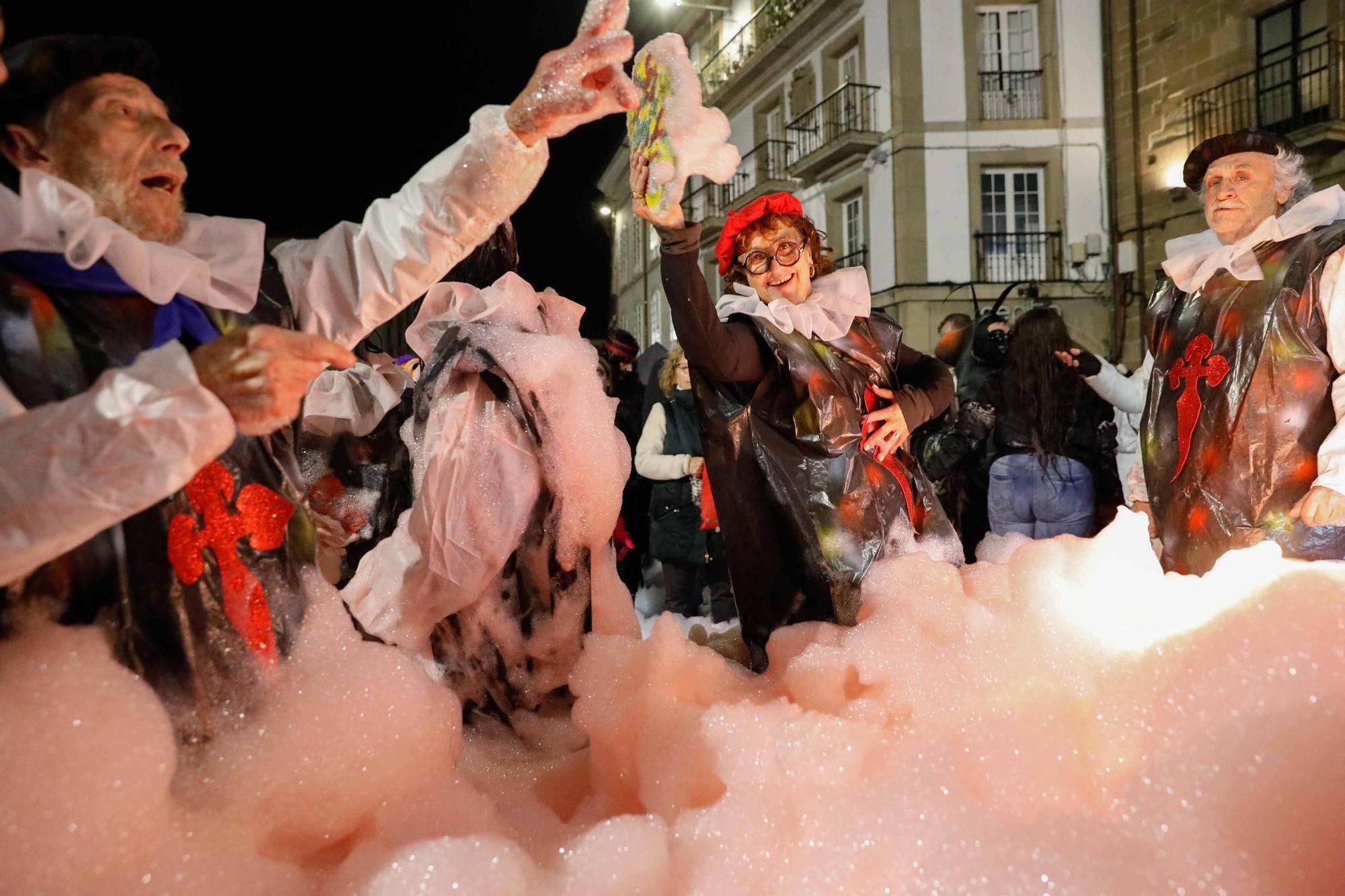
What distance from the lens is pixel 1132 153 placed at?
1405 centimetres

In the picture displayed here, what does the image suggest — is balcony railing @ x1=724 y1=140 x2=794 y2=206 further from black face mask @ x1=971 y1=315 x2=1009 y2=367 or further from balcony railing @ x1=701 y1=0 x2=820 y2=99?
black face mask @ x1=971 y1=315 x2=1009 y2=367

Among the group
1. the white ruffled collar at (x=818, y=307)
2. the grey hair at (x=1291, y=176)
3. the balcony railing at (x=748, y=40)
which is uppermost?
the balcony railing at (x=748, y=40)

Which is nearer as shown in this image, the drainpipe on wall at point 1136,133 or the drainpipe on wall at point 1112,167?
the drainpipe on wall at point 1136,133

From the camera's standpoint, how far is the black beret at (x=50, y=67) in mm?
1343

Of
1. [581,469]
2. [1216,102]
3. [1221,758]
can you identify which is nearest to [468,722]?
[581,469]

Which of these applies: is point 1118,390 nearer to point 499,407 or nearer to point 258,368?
point 499,407

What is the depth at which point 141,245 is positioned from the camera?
1.28 metres

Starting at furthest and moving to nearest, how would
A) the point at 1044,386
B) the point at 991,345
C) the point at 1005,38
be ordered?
the point at 1005,38, the point at 991,345, the point at 1044,386

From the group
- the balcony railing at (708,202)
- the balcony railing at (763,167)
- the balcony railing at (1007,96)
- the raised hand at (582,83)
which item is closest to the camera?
the raised hand at (582,83)

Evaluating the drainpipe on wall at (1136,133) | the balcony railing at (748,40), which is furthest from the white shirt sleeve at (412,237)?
the balcony railing at (748,40)

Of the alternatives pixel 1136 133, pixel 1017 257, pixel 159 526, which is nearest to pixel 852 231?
pixel 1017 257

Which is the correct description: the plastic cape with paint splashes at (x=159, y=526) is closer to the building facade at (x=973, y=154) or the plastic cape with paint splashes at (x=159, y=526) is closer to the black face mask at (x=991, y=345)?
the black face mask at (x=991, y=345)

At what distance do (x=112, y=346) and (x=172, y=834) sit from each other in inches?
25.5

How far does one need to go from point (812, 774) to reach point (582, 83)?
114cm
